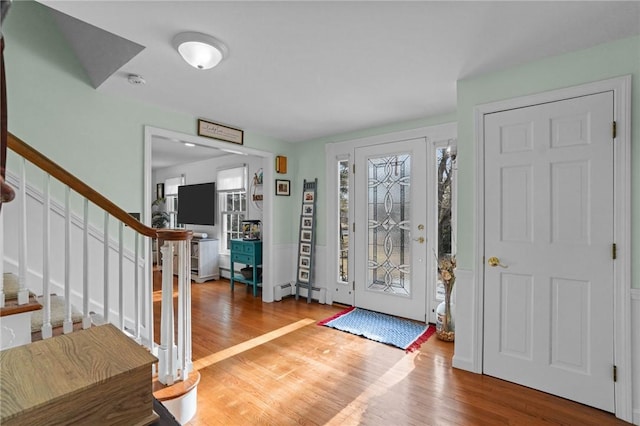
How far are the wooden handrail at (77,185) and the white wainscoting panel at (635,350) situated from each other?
2726 mm

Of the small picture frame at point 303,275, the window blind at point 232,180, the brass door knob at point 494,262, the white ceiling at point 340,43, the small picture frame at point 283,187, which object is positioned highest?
the white ceiling at point 340,43

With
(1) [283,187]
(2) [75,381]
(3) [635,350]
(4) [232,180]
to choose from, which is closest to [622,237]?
(3) [635,350]

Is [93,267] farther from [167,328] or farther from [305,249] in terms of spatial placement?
[305,249]

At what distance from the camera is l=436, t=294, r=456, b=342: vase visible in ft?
9.71

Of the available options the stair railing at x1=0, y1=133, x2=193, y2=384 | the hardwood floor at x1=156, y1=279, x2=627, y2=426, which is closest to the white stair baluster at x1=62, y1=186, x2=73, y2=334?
Answer: the stair railing at x1=0, y1=133, x2=193, y2=384

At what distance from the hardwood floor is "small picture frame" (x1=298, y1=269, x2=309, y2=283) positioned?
1.11 meters

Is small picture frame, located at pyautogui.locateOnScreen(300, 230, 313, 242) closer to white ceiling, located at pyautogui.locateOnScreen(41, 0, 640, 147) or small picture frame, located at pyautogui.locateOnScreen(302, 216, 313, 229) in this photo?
small picture frame, located at pyautogui.locateOnScreen(302, 216, 313, 229)

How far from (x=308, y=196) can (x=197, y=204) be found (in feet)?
9.43

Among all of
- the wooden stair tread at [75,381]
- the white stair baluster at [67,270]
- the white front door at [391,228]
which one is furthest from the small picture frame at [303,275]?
the wooden stair tread at [75,381]

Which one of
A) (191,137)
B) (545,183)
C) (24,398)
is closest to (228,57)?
(191,137)

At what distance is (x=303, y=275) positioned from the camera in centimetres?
436

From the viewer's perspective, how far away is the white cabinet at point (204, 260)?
217 inches

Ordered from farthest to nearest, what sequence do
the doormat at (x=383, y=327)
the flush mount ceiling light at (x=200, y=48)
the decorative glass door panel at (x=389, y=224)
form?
1. the decorative glass door panel at (x=389, y=224)
2. the doormat at (x=383, y=327)
3. the flush mount ceiling light at (x=200, y=48)

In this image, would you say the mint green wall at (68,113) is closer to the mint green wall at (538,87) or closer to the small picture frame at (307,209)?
the small picture frame at (307,209)
